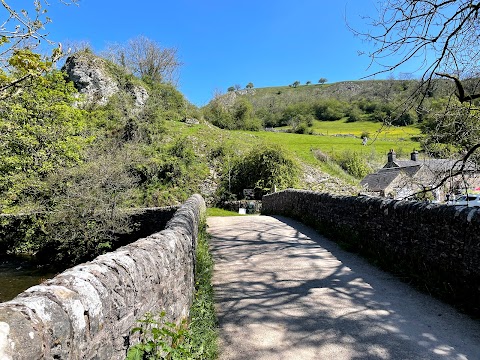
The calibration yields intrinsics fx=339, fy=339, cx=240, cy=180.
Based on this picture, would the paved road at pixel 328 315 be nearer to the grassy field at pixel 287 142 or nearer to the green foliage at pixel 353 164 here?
the grassy field at pixel 287 142

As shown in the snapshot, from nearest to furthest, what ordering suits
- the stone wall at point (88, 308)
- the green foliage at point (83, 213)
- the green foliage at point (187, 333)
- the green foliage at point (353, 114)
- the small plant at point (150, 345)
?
the stone wall at point (88, 308) < the small plant at point (150, 345) < the green foliage at point (187, 333) < the green foliage at point (83, 213) < the green foliage at point (353, 114)

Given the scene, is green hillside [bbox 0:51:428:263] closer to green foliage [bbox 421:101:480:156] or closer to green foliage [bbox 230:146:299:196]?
green foliage [bbox 230:146:299:196]

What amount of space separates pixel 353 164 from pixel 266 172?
57.2 ft

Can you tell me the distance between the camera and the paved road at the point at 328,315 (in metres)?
4.00

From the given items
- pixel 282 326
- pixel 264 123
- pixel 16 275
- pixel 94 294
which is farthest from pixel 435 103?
pixel 264 123

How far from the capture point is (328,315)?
4.96 metres

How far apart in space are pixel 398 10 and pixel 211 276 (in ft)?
18.9

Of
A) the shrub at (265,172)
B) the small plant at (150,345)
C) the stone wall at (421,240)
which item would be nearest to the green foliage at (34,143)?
the shrub at (265,172)

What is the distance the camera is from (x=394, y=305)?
17.1 ft

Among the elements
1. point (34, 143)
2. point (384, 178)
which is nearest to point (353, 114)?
point (384, 178)

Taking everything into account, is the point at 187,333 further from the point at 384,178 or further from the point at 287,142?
the point at 287,142

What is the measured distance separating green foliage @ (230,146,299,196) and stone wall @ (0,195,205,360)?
24803 mm

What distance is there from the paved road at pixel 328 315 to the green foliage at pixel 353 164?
3449cm

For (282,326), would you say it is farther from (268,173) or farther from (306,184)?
(306,184)
